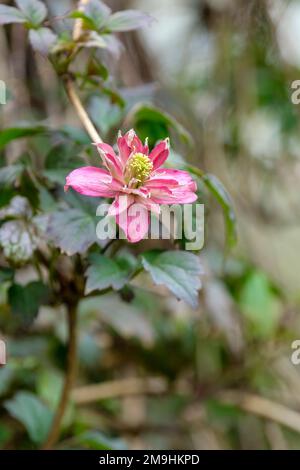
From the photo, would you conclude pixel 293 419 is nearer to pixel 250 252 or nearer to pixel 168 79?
pixel 250 252

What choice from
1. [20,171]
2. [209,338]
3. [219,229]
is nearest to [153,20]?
[20,171]

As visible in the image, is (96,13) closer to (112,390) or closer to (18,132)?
(18,132)

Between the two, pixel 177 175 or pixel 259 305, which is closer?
pixel 177 175

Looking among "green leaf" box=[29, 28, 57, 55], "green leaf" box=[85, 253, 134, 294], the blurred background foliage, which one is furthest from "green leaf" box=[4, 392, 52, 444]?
"green leaf" box=[29, 28, 57, 55]

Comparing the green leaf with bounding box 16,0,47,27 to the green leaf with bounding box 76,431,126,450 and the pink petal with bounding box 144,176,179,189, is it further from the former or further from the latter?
the green leaf with bounding box 76,431,126,450

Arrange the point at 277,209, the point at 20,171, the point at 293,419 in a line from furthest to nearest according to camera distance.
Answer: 1. the point at 277,209
2. the point at 293,419
3. the point at 20,171

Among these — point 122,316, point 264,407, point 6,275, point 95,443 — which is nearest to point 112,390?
point 122,316
